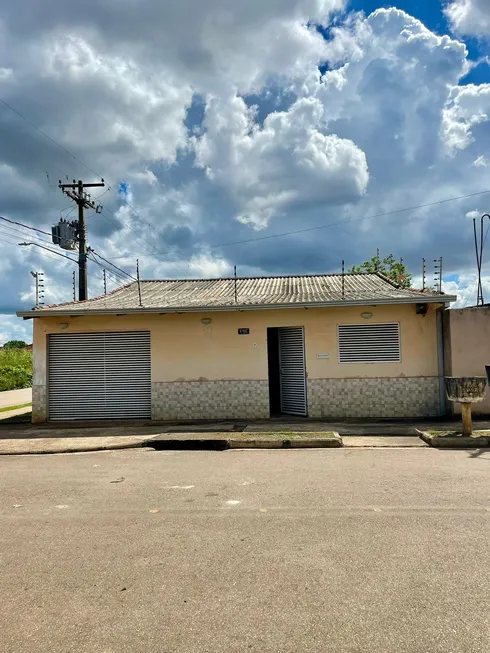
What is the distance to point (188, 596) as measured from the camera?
11.5ft

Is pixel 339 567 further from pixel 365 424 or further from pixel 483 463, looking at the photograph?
pixel 365 424

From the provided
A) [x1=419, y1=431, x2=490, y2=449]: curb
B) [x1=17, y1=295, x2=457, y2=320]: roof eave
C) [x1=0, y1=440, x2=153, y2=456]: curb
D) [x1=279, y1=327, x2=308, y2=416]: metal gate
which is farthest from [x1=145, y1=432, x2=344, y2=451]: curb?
[x1=17, y1=295, x2=457, y2=320]: roof eave

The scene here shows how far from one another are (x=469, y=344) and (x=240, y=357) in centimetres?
575

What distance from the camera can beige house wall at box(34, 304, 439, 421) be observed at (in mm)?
12578

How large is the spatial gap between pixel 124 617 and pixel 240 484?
343cm

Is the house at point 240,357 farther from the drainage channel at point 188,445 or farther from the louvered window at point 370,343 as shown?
the drainage channel at point 188,445

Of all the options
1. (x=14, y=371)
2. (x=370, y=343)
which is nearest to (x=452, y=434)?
(x=370, y=343)

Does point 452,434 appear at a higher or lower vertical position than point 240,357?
lower

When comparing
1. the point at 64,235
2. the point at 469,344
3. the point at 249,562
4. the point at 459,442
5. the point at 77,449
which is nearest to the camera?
the point at 249,562

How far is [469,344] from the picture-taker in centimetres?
1214

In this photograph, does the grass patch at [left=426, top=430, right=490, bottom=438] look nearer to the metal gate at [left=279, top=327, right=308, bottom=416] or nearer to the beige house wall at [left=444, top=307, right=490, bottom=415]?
the beige house wall at [left=444, top=307, right=490, bottom=415]

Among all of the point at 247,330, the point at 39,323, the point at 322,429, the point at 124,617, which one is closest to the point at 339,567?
the point at 124,617

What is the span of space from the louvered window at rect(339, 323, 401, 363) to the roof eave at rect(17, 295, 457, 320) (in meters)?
0.83

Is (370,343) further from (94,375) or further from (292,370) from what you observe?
(94,375)
